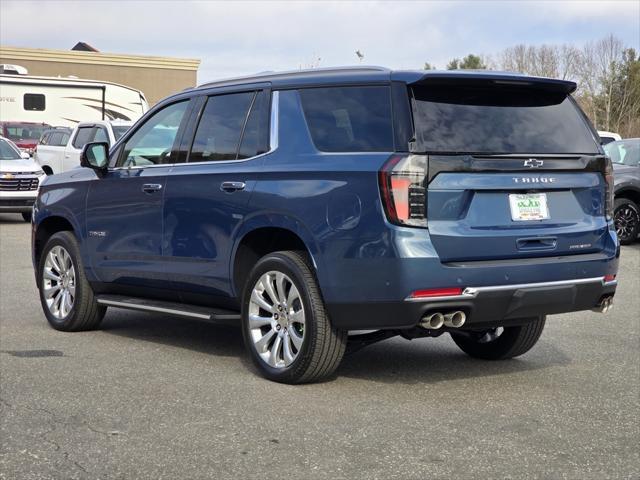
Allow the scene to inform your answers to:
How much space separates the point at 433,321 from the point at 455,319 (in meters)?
0.13

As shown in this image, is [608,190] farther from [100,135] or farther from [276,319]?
[100,135]

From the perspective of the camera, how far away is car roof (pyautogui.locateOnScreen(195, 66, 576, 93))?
5883 mm

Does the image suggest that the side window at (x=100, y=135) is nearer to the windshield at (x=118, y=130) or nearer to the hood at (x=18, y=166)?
the windshield at (x=118, y=130)

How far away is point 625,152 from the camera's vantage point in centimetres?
1705

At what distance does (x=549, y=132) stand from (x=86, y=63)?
46.4 metres

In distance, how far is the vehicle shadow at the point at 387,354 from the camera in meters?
6.75

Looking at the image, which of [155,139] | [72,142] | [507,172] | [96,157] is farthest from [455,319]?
[72,142]

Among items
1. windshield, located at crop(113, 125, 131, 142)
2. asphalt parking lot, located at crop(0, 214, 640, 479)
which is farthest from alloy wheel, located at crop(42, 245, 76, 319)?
windshield, located at crop(113, 125, 131, 142)

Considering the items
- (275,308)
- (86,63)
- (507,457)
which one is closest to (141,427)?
(275,308)

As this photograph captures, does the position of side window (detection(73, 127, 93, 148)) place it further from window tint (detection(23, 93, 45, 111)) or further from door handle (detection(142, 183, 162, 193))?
door handle (detection(142, 183, 162, 193))

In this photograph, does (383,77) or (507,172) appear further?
(383,77)

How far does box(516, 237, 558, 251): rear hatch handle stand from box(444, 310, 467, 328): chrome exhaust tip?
522 millimetres

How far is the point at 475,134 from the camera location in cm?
593

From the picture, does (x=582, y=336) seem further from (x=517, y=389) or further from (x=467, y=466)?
(x=467, y=466)
